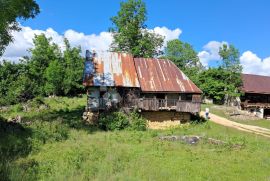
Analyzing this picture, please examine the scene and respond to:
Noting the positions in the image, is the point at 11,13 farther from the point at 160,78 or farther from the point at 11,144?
the point at 160,78

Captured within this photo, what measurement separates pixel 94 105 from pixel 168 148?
44.8 feet

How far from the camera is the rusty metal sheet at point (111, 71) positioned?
1323 inches

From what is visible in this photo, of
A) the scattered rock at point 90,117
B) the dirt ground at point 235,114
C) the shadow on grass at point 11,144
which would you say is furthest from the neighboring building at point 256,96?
the shadow on grass at point 11,144

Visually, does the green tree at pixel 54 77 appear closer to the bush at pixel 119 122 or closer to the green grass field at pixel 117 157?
the bush at pixel 119 122

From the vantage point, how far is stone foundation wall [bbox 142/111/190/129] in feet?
115

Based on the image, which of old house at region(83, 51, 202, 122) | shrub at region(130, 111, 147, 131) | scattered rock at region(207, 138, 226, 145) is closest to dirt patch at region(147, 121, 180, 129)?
old house at region(83, 51, 202, 122)

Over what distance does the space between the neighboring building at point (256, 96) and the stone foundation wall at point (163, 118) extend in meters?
23.7

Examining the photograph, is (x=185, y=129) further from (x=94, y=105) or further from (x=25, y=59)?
(x=25, y=59)

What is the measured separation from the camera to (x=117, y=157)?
18234 mm

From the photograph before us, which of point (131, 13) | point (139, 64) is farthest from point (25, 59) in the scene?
point (139, 64)

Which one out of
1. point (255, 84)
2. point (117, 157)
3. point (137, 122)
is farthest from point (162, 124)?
point (255, 84)

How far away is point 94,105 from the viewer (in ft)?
111

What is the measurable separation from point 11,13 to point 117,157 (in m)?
11.5

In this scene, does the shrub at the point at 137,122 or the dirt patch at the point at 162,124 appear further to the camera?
the dirt patch at the point at 162,124
